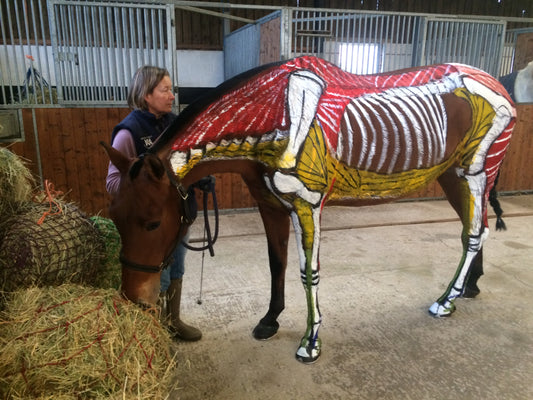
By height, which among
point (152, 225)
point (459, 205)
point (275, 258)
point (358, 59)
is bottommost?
point (275, 258)

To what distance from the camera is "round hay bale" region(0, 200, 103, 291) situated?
5.17 ft

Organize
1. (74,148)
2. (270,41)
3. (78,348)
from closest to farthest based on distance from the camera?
(78,348) → (74,148) → (270,41)

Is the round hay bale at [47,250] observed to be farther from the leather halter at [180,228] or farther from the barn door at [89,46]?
the barn door at [89,46]

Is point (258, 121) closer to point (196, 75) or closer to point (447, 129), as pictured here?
point (447, 129)

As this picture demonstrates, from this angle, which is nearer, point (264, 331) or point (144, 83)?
point (144, 83)

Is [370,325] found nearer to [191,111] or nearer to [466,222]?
[466,222]

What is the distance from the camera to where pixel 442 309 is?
8.40 feet

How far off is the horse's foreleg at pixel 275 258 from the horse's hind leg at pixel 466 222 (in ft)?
3.44

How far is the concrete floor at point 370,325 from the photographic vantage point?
193 cm

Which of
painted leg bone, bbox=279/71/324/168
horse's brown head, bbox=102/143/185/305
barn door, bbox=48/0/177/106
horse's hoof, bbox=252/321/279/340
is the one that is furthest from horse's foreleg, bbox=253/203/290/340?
barn door, bbox=48/0/177/106

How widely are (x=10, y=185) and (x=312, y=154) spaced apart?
55.0 inches

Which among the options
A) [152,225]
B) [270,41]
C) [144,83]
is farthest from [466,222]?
[270,41]

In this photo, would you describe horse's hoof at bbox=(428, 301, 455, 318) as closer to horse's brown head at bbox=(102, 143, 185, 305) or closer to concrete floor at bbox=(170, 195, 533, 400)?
concrete floor at bbox=(170, 195, 533, 400)

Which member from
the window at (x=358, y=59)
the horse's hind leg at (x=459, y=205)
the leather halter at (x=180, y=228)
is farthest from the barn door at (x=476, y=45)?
the leather halter at (x=180, y=228)
